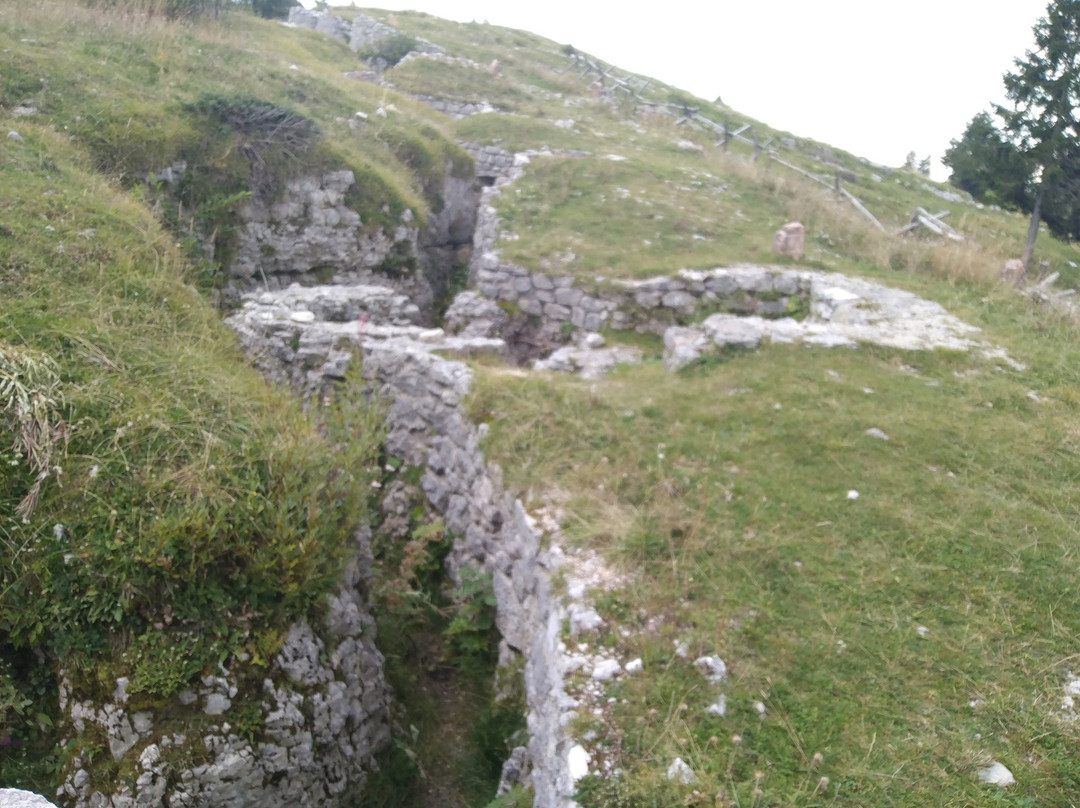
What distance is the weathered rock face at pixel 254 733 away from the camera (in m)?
4.06

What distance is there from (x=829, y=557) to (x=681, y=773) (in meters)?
2.22

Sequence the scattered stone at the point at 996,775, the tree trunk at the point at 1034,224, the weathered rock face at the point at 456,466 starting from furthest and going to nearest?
the tree trunk at the point at 1034,224
the weathered rock face at the point at 456,466
the scattered stone at the point at 996,775

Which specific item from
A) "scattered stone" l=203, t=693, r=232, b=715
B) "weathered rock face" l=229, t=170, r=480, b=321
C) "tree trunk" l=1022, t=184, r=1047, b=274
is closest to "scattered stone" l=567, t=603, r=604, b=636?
"scattered stone" l=203, t=693, r=232, b=715

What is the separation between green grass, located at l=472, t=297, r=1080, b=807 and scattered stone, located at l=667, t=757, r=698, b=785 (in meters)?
0.05

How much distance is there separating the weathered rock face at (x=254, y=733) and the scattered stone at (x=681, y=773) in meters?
2.36

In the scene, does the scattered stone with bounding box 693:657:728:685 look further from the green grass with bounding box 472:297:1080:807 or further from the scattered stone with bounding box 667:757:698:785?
the scattered stone with bounding box 667:757:698:785

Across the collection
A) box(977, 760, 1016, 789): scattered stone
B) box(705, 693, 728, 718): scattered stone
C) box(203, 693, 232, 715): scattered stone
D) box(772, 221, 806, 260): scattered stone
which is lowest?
A: box(203, 693, 232, 715): scattered stone

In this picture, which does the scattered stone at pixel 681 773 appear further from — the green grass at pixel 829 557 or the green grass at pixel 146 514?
the green grass at pixel 146 514

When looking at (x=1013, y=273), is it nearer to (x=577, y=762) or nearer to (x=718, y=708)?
(x=718, y=708)

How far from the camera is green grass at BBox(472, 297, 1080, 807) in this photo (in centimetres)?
395

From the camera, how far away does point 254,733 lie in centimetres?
436

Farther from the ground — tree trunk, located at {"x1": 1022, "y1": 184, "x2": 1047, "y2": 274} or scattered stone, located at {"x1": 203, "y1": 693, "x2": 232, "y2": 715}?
tree trunk, located at {"x1": 1022, "y1": 184, "x2": 1047, "y2": 274}

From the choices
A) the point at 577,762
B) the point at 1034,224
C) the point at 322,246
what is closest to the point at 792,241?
the point at 1034,224

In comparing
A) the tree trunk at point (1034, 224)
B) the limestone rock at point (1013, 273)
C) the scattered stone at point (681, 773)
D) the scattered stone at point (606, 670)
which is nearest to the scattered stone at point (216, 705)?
the scattered stone at point (606, 670)
